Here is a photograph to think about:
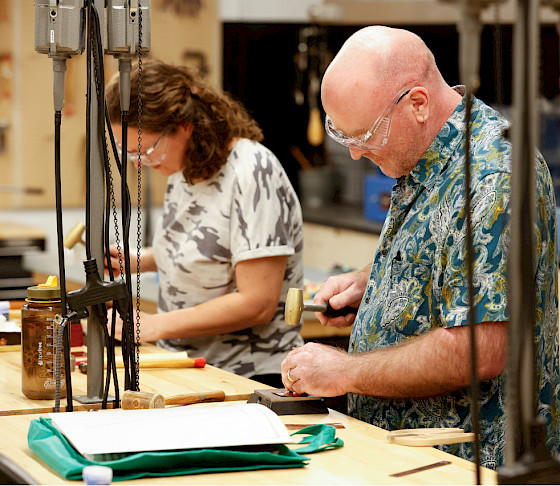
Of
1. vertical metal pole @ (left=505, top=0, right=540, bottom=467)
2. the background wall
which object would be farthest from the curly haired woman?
the background wall

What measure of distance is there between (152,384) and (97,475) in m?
0.77

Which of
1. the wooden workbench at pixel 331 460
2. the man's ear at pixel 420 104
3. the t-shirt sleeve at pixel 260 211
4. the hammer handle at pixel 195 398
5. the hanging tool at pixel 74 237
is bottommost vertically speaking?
the hammer handle at pixel 195 398

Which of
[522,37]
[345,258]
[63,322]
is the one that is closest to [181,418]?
[63,322]

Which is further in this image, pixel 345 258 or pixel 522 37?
pixel 345 258

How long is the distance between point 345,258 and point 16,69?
2.31 m

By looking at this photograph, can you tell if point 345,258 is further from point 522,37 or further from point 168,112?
point 522,37

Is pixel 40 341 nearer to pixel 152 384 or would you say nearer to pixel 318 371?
pixel 152 384

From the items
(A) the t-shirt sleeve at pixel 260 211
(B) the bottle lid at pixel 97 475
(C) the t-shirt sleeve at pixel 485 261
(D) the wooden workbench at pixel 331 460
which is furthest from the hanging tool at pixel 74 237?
(B) the bottle lid at pixel 97 475

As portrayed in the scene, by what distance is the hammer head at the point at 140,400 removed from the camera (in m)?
1.71

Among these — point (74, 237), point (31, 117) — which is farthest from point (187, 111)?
point (31, 117)

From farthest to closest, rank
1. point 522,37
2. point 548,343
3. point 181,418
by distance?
point 548,343 < point 181,418 < point 522,37

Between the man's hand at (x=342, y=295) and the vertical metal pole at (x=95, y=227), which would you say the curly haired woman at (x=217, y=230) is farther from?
the vertical metal pole at (x=95, y=227)

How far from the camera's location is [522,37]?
0.93 m

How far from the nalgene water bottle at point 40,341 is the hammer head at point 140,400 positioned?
0.65 feet
